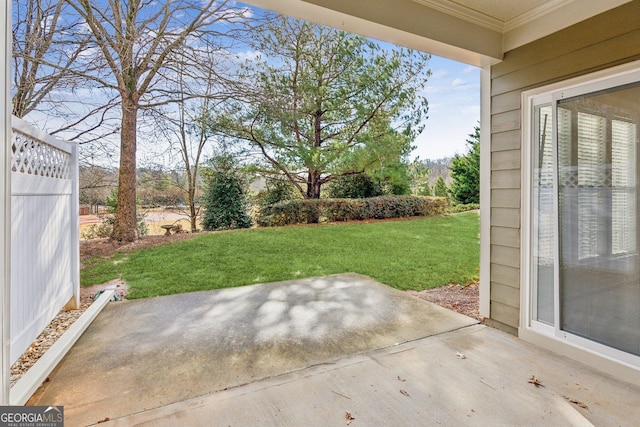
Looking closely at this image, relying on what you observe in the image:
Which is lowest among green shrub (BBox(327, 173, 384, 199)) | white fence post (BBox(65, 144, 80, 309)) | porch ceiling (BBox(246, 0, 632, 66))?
white fence post (BBox(65, 144, 80, 309))

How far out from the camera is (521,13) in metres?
2.31

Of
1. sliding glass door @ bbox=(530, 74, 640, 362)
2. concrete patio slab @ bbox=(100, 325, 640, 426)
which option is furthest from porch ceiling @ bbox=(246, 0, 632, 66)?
concrete patio slab @ bbox=(100, 325, 640, 426)

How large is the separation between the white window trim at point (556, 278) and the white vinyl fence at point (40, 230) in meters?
→ 3.22

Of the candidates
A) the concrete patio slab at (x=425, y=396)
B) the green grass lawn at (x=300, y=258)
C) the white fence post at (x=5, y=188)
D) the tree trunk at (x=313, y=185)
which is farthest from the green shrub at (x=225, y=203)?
the white fence post at (x=5, y=188)

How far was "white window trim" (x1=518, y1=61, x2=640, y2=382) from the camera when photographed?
6.11ft

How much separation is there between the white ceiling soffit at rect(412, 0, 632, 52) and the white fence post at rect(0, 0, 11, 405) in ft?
7.14

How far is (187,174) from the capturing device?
5531 millimetres

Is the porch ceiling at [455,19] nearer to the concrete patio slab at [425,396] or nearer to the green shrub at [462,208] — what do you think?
the concrete patio slab at [425,396]

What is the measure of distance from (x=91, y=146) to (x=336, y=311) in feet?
13.1

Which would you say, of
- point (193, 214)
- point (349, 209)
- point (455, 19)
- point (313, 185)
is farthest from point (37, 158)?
point (349, 209)

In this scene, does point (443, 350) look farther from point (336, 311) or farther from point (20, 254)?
point (20, 254)

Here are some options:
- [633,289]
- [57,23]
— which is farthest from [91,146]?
[633,289]

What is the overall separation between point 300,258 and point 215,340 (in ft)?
10.3

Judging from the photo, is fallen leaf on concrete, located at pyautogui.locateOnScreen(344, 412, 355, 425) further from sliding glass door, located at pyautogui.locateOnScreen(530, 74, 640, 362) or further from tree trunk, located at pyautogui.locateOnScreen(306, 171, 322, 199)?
tree trunk, located at pyautogui.locateOnScreen(306, 171, 322, 199)
